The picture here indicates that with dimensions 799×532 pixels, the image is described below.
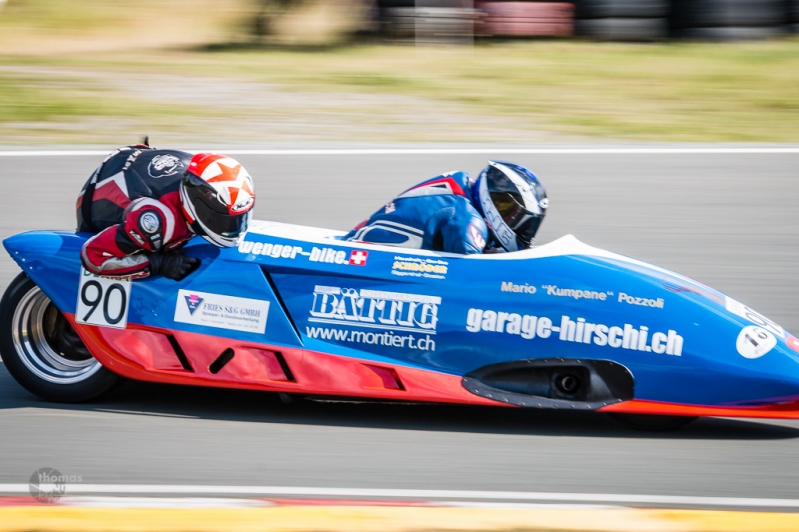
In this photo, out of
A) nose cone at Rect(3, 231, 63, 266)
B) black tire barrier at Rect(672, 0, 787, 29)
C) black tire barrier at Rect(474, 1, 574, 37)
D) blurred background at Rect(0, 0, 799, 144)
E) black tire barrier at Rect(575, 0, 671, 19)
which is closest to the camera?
nose cone at Rect(3, 231, 63, 266)

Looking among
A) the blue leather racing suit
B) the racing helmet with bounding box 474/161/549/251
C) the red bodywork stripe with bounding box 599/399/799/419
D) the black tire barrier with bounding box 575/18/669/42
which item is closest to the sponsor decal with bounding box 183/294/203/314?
the blue leather racing suit

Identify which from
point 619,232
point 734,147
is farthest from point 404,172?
point 734,147

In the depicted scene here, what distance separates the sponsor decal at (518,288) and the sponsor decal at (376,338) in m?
0.38

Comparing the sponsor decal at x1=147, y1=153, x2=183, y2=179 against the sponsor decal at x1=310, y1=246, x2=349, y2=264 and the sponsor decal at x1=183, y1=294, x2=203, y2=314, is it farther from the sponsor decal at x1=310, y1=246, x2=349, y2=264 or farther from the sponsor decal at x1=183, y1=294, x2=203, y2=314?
the sponsor decal at x1=310, y1=246, x2=349, y2=264

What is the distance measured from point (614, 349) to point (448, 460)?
83cm

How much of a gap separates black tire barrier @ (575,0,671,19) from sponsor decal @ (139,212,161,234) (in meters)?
9.63

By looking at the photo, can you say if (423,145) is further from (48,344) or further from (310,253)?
(48,344)

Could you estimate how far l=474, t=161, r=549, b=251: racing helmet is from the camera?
466cm

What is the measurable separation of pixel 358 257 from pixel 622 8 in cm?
952

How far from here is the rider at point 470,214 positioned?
465 cm

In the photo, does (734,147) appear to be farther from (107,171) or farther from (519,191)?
(107,171)

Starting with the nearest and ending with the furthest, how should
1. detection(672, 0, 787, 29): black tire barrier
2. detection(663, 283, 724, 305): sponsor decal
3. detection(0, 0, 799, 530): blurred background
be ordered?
detection(0, 0, 799, 530): blurred background, detection(663, 283, 724, 305): sponsor decal, detection(672, 0, 787, 29): black tire barrier

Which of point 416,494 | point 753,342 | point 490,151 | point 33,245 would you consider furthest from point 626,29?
point 416,494

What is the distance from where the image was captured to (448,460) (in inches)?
169
